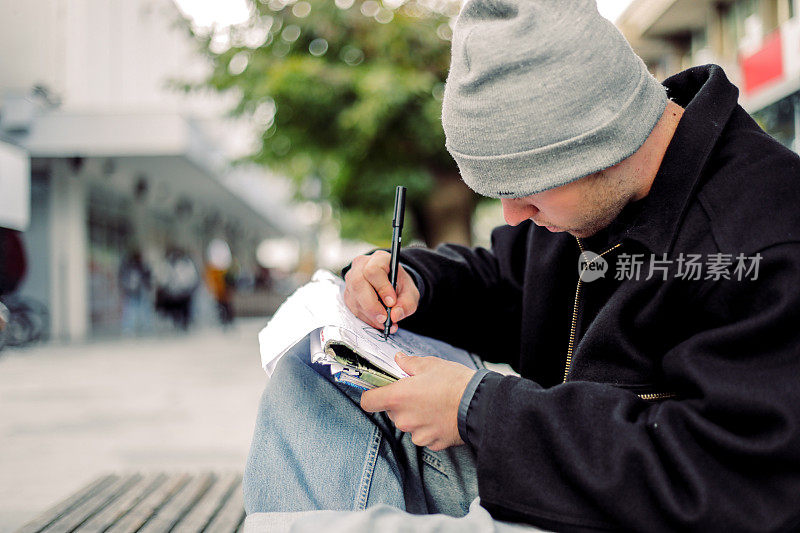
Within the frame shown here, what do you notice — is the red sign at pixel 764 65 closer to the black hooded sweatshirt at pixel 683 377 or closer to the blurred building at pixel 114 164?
the blurred building at pixel 114 164

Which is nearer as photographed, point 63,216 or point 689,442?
point 689,442

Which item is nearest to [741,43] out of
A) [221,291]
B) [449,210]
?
[449,210]

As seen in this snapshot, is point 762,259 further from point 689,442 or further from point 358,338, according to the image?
point 358,338

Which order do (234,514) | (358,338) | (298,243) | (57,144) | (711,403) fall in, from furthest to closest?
(298,243) < (57,144) < (234,514) < (358,338) < (711,403)

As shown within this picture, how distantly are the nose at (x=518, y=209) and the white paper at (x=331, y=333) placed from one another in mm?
376

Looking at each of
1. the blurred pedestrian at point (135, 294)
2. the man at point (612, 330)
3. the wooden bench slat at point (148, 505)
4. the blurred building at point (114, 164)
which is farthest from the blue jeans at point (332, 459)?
the blurred pedestrian at point (135, 294)

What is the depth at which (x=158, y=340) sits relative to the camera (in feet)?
41.4

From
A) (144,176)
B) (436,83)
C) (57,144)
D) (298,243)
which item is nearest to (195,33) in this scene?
(436,83)

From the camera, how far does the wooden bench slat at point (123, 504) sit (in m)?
1.90

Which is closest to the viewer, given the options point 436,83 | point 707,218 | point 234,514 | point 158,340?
point 707,218

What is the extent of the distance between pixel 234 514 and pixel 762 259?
168 centimetres

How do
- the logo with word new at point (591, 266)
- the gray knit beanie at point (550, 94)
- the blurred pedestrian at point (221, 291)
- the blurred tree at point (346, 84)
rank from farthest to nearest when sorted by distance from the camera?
1. the blurred pedestrian at point (221, 291)
2. the blurred tree at point (346, 84)
3. the logo with word new at point (591, 266)
4. the gray knit beanie at point (550, 94)

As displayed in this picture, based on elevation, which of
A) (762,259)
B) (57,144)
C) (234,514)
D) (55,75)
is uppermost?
(57,144)

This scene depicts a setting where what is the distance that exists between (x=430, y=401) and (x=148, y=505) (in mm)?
1352
